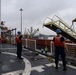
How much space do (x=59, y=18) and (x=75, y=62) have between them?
4886 mm

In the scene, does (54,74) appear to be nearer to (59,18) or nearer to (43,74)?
(43,74)

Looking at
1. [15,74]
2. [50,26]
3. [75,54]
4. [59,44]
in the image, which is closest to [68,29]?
[50,26]

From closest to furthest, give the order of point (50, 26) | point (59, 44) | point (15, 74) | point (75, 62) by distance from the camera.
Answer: point (15, 74), point (59, 44), point (75, 62), point (50, 26)

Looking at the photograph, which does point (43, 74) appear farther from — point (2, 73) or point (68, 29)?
point (68, 29)

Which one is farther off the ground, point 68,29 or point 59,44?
point 68,29

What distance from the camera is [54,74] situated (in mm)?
7262

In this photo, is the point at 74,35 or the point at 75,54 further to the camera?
the point at 74,35

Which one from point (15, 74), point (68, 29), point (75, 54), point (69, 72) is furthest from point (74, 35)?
point (15, 74)

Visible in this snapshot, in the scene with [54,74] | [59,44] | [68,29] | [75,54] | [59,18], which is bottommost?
[54,74]

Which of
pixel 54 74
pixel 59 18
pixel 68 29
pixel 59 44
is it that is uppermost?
pixel 59 18

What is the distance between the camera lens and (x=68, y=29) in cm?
1311

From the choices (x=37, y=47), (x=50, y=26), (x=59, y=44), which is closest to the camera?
(x=59, y=44)

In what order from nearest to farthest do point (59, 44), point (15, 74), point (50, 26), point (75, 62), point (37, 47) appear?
point (15, 74) < point (59, 44) < point (75, 62) < point (50, 26) < point (37, 47)

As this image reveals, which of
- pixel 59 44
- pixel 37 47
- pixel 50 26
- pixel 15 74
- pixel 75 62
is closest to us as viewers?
pixel 15 74
